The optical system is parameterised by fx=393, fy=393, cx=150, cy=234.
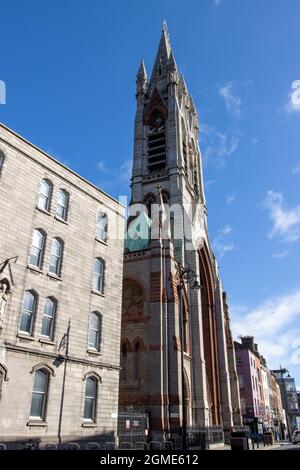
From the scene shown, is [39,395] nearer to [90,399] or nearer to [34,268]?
[90,399]

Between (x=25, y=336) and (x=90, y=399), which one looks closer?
(x=25, y=336)

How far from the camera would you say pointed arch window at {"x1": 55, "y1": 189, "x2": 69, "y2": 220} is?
21.5m

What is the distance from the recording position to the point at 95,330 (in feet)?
70.5

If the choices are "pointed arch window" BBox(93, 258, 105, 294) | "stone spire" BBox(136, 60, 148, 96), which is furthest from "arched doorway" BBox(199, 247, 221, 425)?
"stone spire" BBox(136, 60, 148, 96)

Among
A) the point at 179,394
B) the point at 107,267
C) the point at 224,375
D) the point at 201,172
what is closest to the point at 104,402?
the point at 107,267

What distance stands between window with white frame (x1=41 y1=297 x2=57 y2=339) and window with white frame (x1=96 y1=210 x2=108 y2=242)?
5.73 m

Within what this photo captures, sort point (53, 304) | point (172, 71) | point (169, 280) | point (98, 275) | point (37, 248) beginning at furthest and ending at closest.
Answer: point (172, 71)
point (169, 280)
point (98, 275)
point (37, 248)
point (53, 304)

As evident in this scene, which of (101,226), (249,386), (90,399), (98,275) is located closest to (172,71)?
(101,226)

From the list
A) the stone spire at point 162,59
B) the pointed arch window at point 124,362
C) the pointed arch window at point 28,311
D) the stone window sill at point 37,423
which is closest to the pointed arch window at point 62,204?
the pointed arch window at point 28,311

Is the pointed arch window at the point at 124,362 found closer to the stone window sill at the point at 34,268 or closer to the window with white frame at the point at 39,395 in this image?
the window with white frame at the point at 39,395

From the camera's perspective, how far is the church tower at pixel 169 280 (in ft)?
99.2

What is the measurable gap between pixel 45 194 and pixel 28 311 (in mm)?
6397

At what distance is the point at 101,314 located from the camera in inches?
864

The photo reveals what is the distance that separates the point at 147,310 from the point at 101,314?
11468 mm
